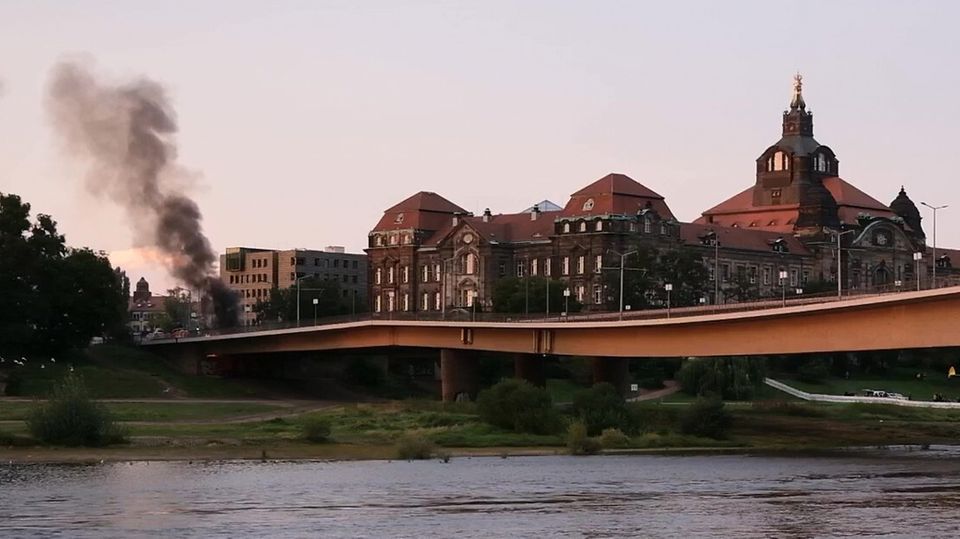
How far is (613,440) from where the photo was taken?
104m

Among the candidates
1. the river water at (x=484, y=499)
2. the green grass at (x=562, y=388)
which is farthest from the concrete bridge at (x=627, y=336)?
the green grass at (x=562, y=388)

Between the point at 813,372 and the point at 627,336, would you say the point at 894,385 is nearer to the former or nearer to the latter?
the point at 813,372

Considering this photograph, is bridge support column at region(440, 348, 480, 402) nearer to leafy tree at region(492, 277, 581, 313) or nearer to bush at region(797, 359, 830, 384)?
leafy tree at region(492, 277, 581, 313)

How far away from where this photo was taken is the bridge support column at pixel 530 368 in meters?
138

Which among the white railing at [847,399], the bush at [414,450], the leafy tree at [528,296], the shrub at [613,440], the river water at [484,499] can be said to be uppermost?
the leafy tree at [528,296]

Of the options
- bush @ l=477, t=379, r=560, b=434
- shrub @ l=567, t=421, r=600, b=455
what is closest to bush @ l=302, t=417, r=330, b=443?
bush @ l=477, t=379, r=560, b=434

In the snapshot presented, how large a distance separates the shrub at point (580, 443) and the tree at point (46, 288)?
69990 mm

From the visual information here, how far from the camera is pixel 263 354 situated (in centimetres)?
17125

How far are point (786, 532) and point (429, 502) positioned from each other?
50.3ft

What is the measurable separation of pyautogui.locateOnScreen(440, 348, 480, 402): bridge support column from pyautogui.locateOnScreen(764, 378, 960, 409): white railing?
29.4m

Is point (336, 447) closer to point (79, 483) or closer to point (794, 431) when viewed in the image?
point (79, 483)

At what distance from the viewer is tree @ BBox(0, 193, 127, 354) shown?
158 meters

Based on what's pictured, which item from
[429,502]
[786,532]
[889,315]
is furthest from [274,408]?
[786,532]

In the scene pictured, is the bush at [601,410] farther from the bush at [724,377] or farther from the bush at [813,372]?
the bush at [813,372]
